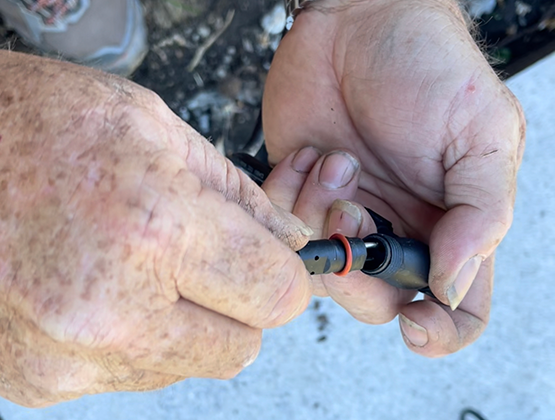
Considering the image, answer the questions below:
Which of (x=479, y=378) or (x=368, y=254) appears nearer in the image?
(x=368, y=254)

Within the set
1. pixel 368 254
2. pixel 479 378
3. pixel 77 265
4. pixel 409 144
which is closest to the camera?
pixel 77 265

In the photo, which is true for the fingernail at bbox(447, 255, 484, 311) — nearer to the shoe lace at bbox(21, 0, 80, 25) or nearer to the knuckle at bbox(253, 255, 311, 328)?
the knuckle at bbox(253, 255, 311, 328)

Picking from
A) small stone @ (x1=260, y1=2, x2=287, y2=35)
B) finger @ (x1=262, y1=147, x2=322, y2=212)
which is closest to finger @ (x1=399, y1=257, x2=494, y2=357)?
finger @ (x1=262, y1=147, x2=322, y2=212)

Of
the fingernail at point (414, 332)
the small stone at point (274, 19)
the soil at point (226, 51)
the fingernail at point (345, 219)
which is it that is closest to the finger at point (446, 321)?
the fingernail at point (414, 332)

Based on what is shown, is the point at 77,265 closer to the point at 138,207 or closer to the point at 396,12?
the point at 138,207

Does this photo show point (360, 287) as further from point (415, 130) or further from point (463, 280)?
point (415, 130)

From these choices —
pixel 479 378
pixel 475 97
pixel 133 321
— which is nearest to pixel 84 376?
pixel 133 321
